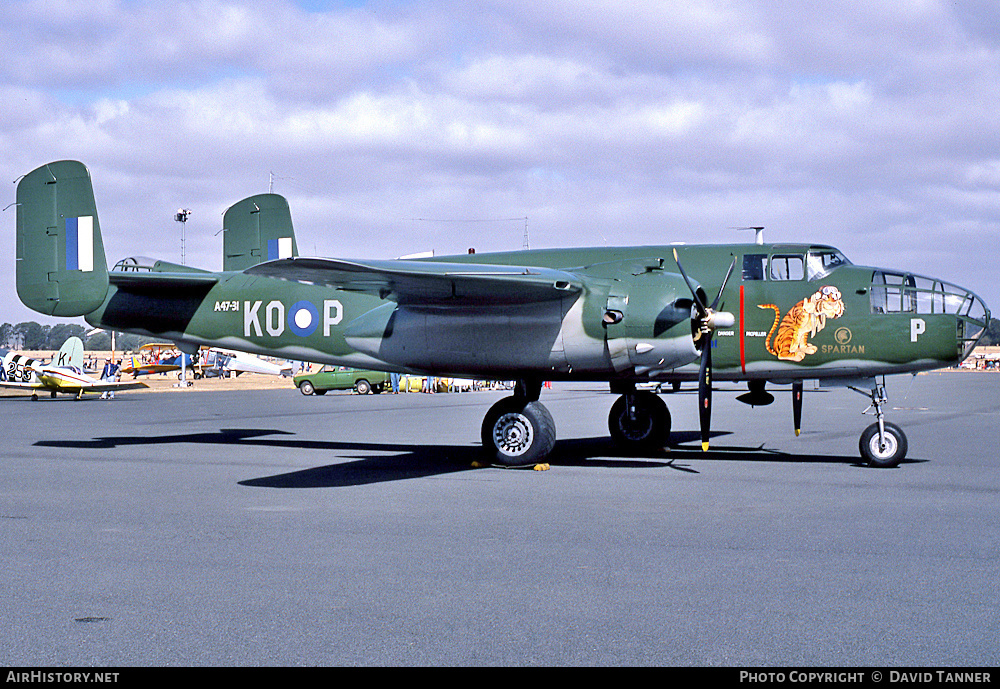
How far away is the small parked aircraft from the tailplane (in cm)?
2595

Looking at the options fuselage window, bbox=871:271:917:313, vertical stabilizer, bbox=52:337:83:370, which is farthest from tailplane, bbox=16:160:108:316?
vertical stabilizer, bbox=52:337:83:370

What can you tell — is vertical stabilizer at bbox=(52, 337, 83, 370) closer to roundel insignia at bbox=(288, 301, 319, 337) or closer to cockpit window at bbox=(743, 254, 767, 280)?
roundel insignia at bbox=(288, 301, 319, 337)

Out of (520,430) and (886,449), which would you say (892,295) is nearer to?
(886,449)

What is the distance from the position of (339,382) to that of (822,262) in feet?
130

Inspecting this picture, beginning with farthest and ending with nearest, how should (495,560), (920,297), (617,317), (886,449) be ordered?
(920,297), (886,449), (617,317), (495,560)

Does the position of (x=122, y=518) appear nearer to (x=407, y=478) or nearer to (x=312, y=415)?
(x=407, y=478)

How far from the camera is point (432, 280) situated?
14094 mm

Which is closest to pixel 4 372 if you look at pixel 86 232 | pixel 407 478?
pixel 86 232

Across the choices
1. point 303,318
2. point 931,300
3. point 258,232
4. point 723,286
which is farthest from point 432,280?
point 258,232

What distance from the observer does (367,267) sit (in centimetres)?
1288

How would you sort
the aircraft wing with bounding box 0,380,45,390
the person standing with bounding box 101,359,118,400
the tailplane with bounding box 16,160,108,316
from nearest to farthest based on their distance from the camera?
the tailplane with bounding box 16,160,108,316 → the aircraft wing with bounding box 0,380,45,390 → the person standing with bounding box 101,359,118,400

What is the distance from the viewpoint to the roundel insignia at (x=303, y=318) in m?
18.3

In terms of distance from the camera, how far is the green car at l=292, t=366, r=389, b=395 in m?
52.1

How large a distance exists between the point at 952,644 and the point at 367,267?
9.12 metres
